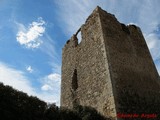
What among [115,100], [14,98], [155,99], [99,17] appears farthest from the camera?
[99,17]

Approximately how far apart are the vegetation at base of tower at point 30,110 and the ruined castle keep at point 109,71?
3.02 feet

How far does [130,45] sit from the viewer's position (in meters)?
9.86

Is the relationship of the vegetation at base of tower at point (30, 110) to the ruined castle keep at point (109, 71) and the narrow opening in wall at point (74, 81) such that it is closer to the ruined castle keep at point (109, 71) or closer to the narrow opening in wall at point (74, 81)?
the ruined castle keep at point (109, 71)

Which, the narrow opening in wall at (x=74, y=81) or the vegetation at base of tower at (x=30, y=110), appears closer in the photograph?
the vegetation at base of tower at (x=30, y=110)

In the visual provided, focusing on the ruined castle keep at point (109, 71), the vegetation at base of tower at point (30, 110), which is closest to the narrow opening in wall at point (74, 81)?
the ruined castle keep at point (109, 71)

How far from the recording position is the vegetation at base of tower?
18.5 ft

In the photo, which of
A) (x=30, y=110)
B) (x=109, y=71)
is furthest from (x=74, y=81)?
(x=30, y=110)

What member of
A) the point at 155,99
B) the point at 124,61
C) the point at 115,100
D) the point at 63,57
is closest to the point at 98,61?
the point at 124,61

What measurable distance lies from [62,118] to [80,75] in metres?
3.42

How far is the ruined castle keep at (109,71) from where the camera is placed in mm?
7707

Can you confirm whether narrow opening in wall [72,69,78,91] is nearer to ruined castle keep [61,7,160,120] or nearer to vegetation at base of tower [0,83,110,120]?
ruined castle keep [61,7,160,120]

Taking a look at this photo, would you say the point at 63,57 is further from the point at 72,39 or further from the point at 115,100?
the point at 115,100

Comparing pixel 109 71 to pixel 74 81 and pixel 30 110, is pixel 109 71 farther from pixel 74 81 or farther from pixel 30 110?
pixel 30 110

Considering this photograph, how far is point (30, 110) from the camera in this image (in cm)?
613
